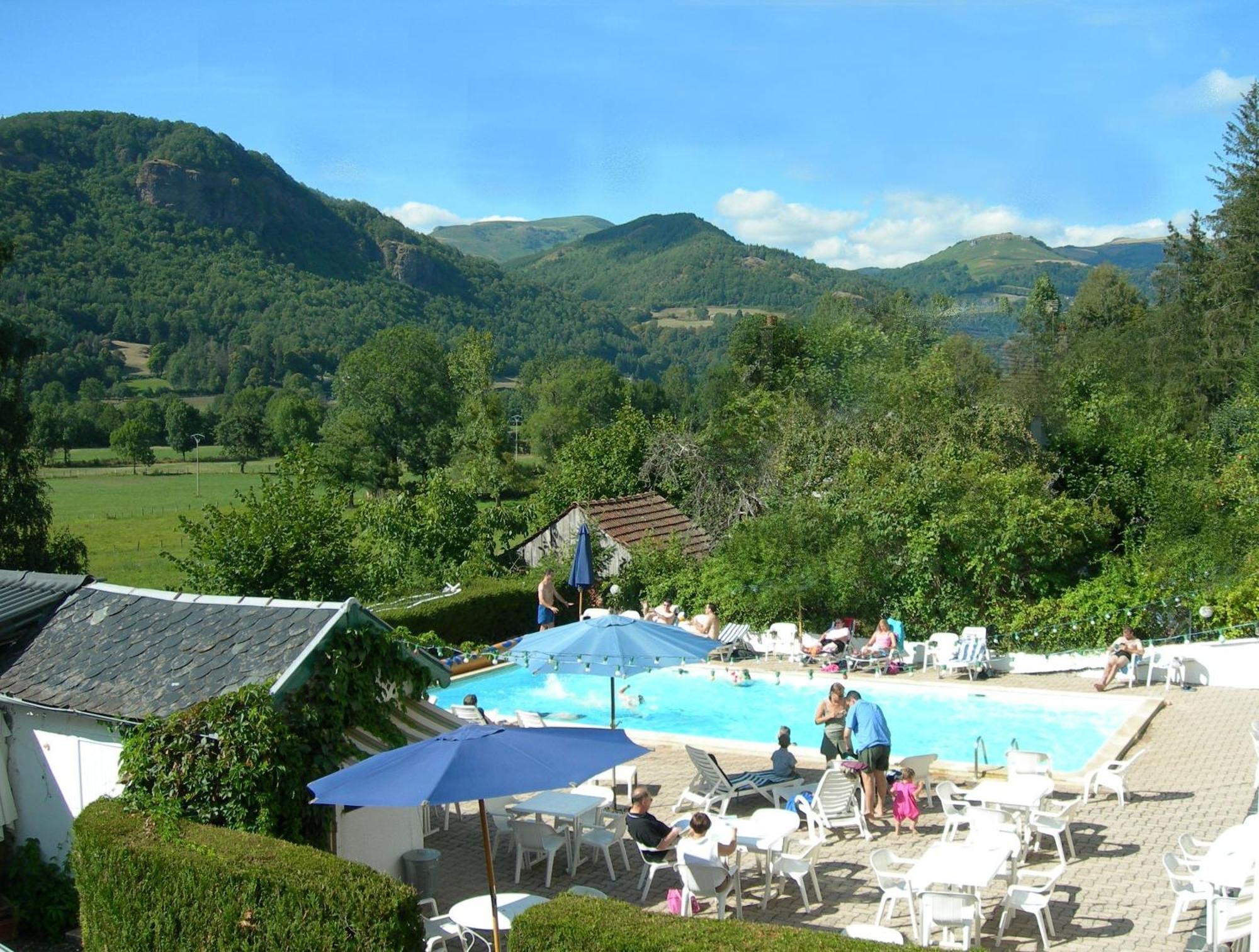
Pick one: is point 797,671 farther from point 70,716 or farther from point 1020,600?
point 70,716

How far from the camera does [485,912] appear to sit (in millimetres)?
7703

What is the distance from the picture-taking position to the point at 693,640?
12383mm

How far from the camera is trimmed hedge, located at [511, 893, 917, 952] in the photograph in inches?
233

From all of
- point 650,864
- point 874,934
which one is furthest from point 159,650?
point 874,934

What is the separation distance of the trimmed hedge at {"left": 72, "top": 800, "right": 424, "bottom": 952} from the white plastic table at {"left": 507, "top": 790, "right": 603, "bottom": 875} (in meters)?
3.08

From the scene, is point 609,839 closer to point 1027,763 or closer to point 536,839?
point 536,839

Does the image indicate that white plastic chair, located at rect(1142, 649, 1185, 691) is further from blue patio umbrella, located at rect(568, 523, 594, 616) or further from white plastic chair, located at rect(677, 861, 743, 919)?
white plastic chair, located at rect(677, 861, 743, 919)

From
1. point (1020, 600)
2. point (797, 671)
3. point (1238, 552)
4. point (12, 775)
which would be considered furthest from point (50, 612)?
point (1238, 552)

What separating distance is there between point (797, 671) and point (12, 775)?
1227cm

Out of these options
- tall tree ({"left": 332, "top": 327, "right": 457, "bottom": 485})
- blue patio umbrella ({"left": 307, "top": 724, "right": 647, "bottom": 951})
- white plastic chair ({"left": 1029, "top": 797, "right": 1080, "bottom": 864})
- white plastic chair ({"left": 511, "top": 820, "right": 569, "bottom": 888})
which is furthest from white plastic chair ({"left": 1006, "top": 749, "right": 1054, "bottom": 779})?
tall tree ({"left": 332, "top": 327, "right": 457, "bottom": 485})

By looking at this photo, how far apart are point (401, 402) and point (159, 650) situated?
6256 centimetres

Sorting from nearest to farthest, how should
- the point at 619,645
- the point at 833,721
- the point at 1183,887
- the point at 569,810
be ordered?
the point at 1183,887, the point at 569,810, the point at 833,721, the point at 619,645

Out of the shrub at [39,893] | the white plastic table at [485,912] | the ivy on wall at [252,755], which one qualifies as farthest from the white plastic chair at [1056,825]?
the shrub at [39,893]

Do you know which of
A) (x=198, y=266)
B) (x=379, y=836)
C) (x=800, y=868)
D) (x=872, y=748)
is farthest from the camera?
(x=198, y=266)
